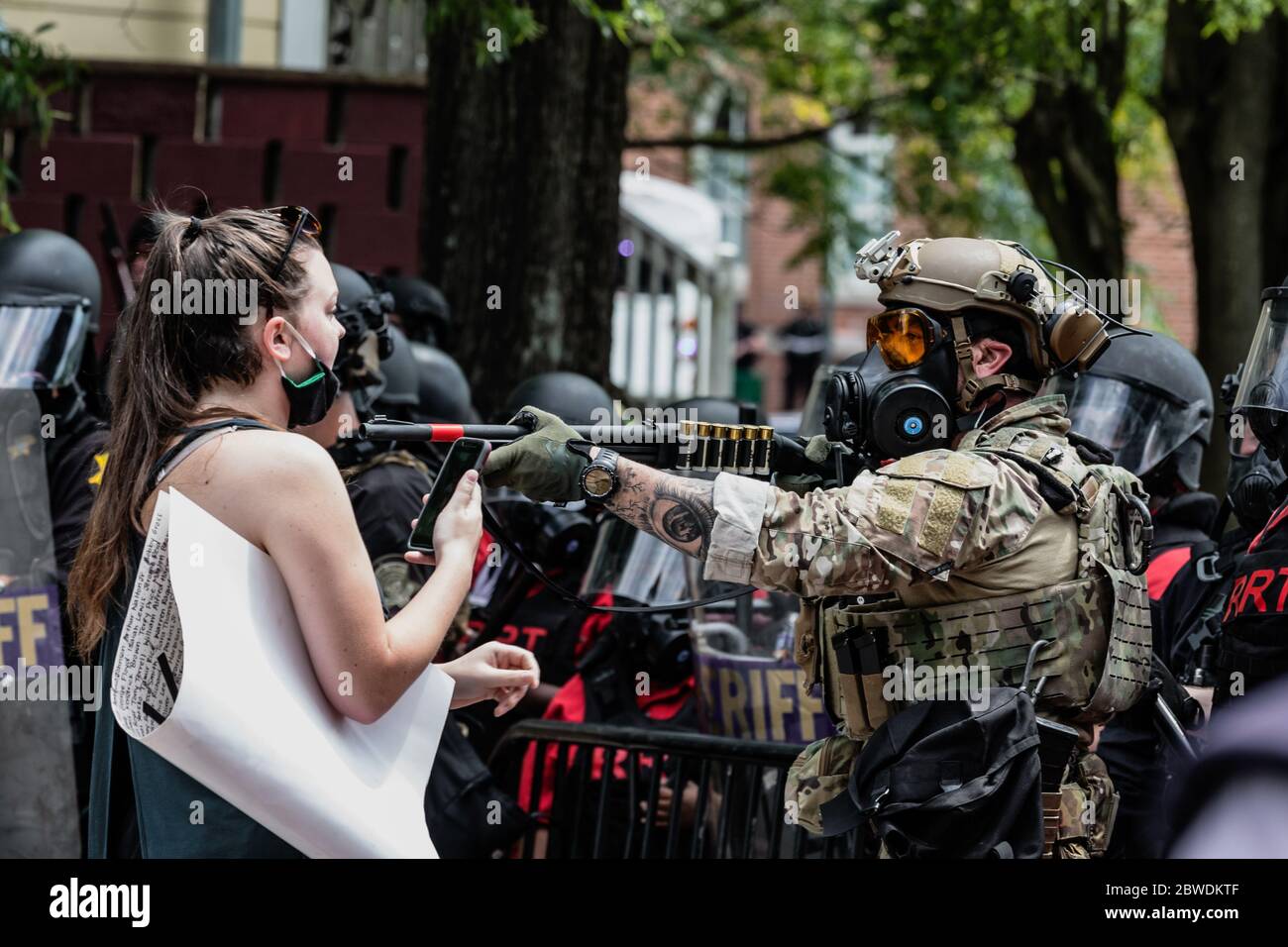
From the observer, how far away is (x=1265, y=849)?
5.46ft

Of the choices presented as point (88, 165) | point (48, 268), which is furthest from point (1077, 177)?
point (48, 268)

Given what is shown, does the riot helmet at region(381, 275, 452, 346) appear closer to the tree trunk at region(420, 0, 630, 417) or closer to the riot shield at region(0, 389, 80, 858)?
the tree trunk at region(420, 0, 630, 417)

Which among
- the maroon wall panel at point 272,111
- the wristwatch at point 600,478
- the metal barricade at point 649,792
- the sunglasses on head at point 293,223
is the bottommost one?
the metal barricade at point 649,792

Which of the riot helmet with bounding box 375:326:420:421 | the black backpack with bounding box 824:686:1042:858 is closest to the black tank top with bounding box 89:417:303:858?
the black backpack with bounding box 824:686:1042:858

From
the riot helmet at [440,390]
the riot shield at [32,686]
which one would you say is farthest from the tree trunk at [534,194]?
the riot shield at [32,686]

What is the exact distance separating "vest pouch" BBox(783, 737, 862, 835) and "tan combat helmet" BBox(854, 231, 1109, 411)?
2.59 feet

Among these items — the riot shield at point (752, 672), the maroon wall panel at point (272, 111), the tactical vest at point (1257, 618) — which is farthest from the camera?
the maroon wall panel at point (272, 111)

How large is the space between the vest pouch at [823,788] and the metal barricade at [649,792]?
696mm

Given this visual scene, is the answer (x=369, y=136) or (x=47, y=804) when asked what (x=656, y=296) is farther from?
(x=47, y=804)

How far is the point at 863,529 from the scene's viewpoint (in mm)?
2955

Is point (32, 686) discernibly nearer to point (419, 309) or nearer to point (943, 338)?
point (943, 338)

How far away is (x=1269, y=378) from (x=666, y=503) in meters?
1.59

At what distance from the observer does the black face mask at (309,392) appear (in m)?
2.74

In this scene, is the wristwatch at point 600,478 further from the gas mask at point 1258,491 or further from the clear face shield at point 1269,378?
the gas mask at point 1258,491
